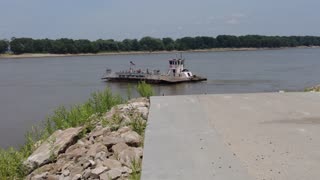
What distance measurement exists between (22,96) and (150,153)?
3651 cm

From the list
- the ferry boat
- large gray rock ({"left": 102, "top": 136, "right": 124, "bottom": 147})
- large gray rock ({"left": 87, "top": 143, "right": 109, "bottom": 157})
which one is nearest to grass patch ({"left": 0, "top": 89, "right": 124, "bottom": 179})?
large gray rock ({"left": 87, "top": 143, "right": 109, "bottom": 157})

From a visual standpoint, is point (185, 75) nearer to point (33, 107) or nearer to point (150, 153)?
point (33, 107)

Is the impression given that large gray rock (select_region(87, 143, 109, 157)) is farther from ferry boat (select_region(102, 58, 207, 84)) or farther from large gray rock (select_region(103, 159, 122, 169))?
ferry boat (select_region(102, 58, 207, 84))

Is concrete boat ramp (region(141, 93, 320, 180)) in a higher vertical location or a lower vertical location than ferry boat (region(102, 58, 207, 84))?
higher

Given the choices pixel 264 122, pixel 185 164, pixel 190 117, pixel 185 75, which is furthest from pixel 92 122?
pixel 185 75

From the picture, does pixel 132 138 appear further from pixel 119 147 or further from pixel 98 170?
pixel 98 170

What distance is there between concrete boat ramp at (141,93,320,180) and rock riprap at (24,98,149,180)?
11.0 inches

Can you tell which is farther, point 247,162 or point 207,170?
point 247,162

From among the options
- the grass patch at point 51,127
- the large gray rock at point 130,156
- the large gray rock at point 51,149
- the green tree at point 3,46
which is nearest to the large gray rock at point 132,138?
the large gray rock at point 130,156

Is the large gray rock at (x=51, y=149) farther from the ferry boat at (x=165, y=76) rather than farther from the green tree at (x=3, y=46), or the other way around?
the green tree at (x=3, y=46)

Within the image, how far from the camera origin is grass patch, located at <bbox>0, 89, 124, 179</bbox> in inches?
292

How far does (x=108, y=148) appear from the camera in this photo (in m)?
7.06

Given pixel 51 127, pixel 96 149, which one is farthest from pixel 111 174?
pixel 51 127

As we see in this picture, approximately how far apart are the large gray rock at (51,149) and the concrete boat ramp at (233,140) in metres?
1.28
